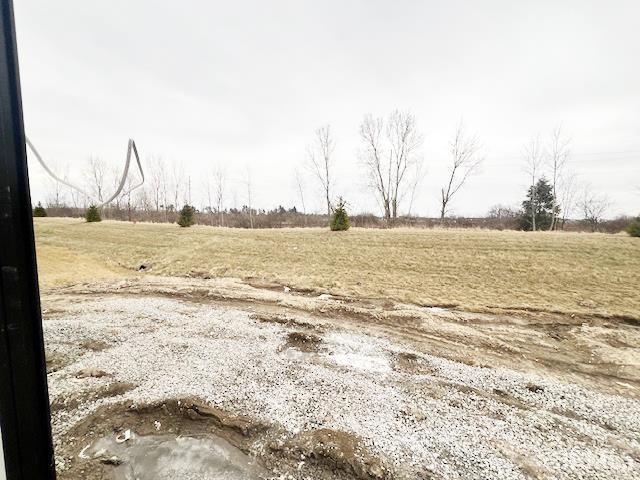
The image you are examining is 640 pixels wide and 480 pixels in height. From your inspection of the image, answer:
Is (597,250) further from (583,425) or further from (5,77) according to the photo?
(5,77)

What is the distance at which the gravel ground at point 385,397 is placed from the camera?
8.26 feet

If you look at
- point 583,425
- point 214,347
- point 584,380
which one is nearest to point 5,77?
point 214,347

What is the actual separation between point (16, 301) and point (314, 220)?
3541 cm

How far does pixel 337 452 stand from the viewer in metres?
2.46

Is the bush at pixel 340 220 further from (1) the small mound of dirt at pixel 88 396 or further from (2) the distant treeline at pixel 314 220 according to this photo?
(1) the small mound of dirt at pixel 88 396

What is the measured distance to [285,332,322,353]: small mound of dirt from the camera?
4630mm

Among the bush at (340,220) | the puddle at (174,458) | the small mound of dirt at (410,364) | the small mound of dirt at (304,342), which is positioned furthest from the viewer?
the bush at (340,220)

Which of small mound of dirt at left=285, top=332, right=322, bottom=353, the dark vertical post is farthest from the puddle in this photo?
small mound of dirt at left=285, top=332, right=322, bottom=353

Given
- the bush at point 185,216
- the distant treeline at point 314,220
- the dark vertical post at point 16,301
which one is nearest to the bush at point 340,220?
the distant treeline at point 314,220

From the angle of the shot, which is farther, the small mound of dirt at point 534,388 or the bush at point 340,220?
the bush at point 340,220

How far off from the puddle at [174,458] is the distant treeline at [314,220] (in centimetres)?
2563

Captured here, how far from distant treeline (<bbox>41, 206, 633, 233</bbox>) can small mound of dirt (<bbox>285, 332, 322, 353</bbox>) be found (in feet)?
75.3

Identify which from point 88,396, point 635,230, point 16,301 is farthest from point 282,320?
point 635,230

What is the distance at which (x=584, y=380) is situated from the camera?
3988 mm
